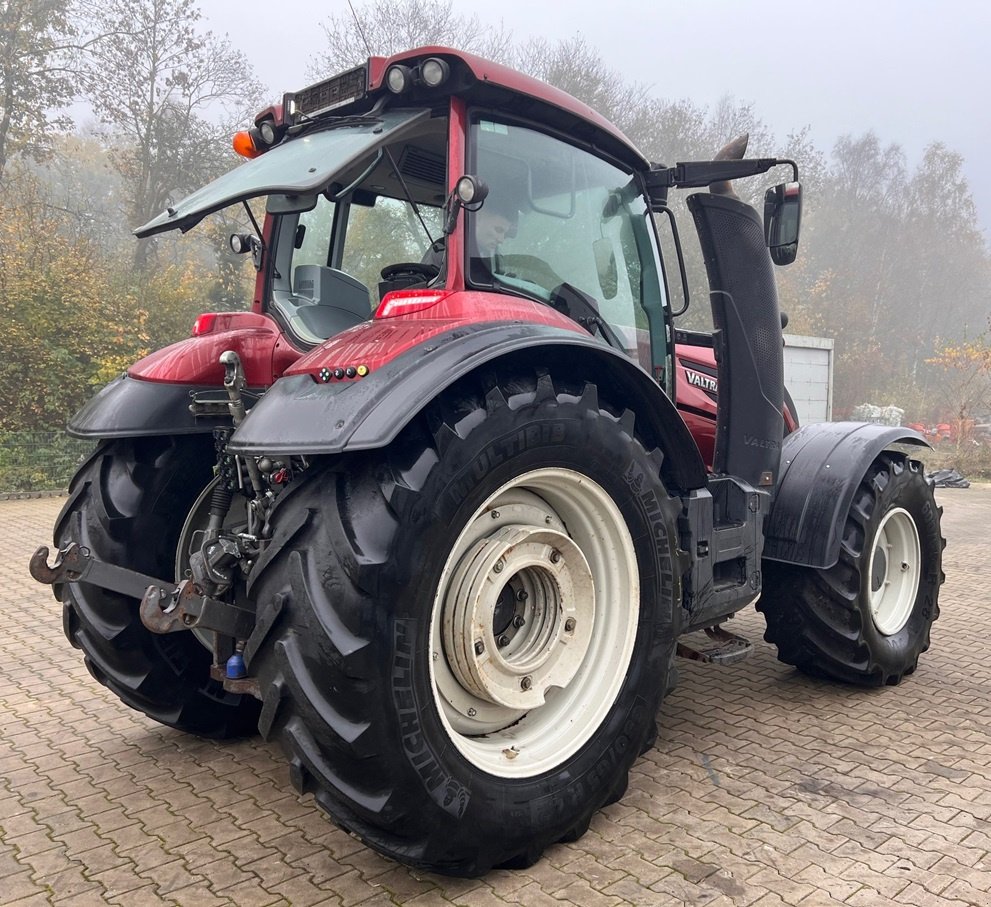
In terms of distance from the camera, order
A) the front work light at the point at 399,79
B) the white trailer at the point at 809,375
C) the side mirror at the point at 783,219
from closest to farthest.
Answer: the front work light at the point at 399,79 → the side mirror at the point at 783,219 → the white trailer at the point at 809,375

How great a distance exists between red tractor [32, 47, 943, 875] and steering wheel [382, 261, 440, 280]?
1cm

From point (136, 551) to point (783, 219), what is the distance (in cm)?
283

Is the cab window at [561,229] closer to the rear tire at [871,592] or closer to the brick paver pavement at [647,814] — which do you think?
the rear tire at [871,592]

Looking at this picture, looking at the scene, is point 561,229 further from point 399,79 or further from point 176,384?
point 176,384

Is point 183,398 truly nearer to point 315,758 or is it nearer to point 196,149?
point 315,758

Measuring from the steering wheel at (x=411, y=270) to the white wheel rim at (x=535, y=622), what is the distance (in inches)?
37.0

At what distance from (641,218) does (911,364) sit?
53.1 metres

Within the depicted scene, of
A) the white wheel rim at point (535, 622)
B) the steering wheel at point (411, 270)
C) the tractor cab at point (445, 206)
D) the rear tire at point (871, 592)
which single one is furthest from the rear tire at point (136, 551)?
the rear tire at point (871, 592)

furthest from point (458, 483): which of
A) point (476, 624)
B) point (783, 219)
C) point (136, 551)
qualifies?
point (783, 219)

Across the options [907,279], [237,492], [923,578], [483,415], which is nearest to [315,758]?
[483,415]

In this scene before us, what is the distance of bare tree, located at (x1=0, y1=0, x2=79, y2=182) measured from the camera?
19.5m

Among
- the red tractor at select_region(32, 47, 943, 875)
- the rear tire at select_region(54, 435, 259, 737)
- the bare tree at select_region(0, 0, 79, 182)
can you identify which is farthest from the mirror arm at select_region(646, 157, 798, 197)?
the bare tree at select_region(0, 0, 79, 182)

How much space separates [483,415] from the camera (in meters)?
2.31

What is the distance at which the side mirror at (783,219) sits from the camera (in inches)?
133
